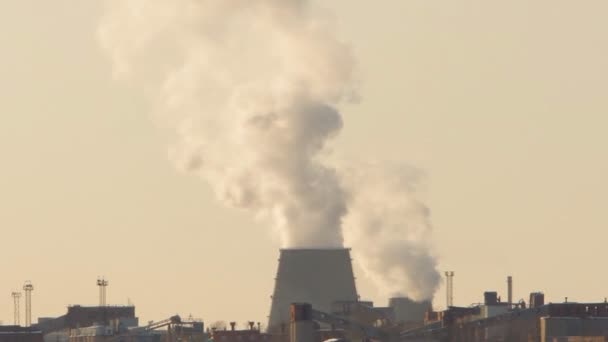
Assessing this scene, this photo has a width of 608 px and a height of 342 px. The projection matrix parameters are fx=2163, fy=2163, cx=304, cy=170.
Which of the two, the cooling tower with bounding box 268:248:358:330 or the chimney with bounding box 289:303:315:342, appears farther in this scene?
the cooling tower with bounding box 268:248:358:330

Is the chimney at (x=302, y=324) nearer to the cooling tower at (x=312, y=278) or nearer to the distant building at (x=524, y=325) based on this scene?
the distant building at (x=524, y=325)

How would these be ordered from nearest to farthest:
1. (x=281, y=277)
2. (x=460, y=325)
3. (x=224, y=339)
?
(x=460, y=325) → (x=281, y=277) → (x=224, y=339)

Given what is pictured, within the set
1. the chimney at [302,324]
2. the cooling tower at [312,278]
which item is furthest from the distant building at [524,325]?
the cooling tower at [312,278]

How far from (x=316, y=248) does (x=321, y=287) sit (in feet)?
11.0

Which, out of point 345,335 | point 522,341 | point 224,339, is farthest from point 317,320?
point 224,339

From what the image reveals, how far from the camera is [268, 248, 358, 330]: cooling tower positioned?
596 ft

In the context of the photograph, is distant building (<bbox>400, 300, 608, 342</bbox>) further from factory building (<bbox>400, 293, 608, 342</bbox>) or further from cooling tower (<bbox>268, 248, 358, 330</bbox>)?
cooling tower (<bbox>268, 248, 358, 330</bbox>)

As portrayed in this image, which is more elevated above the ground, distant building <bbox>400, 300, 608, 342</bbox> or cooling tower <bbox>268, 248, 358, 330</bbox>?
cooling tower <bbox>268, 248, 358, 330</bbox>

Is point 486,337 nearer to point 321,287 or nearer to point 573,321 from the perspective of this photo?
point 573,321

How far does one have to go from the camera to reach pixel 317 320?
552 ft

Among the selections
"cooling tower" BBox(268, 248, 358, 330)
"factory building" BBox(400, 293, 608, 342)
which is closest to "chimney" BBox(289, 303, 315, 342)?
"factory building" BBox(400, 293, 608, 342)

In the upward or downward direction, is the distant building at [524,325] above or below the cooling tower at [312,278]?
below

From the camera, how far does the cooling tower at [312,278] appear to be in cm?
18162

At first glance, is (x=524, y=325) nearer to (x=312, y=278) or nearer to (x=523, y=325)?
(x=523, y=325)
